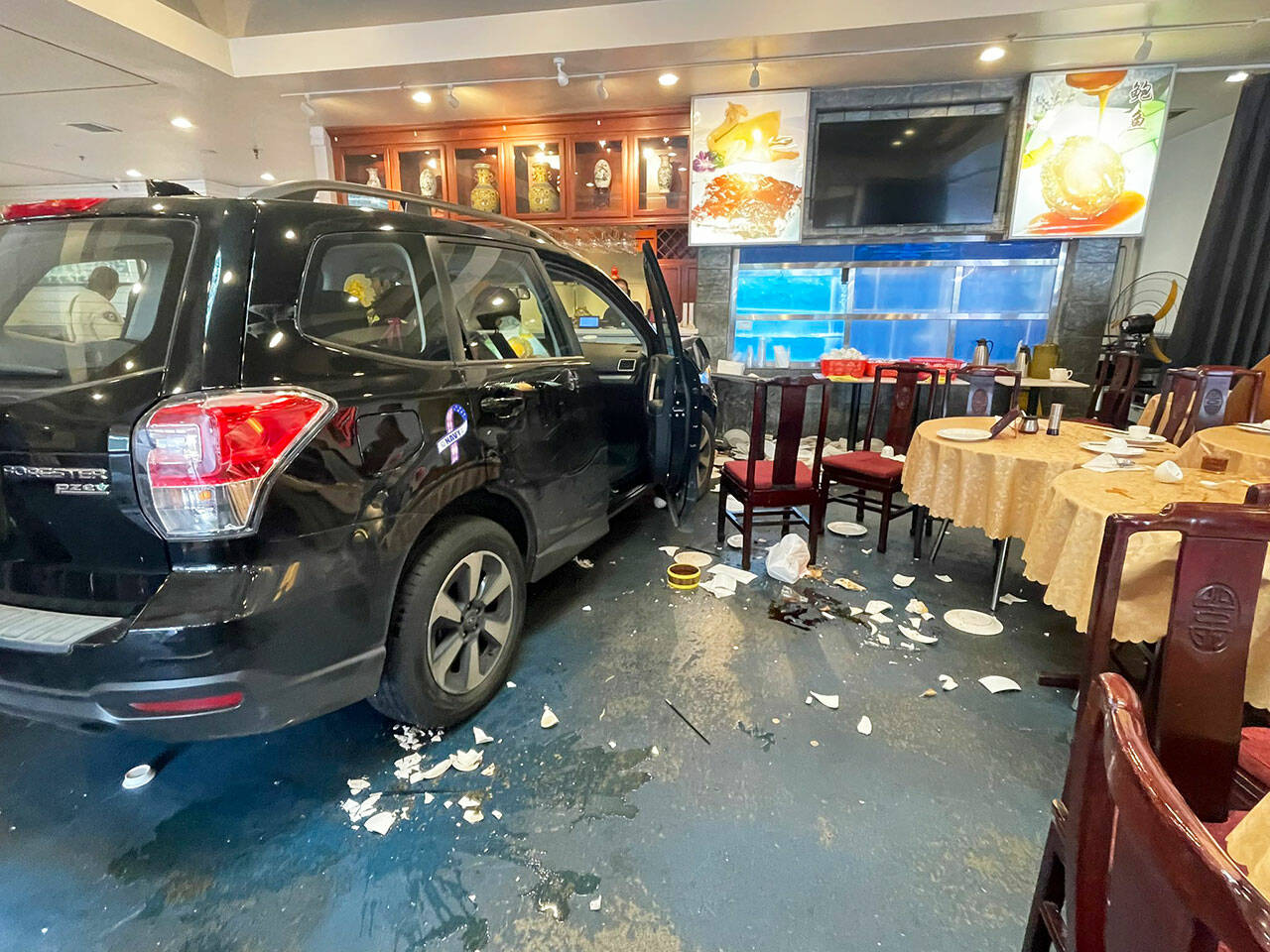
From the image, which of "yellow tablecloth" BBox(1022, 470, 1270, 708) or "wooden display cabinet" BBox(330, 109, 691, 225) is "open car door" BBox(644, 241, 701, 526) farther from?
"wooden display cabinet" BBox(330, 109, 691, 225)

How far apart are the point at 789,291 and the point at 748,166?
44.2 inches

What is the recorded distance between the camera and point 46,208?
4.52 feet

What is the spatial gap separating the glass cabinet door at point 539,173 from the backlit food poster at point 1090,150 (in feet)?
12.5

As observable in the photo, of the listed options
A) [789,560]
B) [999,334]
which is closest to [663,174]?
[999,334]

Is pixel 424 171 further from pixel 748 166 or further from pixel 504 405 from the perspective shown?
pixel 504 405

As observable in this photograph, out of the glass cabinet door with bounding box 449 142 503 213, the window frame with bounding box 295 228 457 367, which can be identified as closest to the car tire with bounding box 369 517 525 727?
the window frame with bounding box 295 228 457 367

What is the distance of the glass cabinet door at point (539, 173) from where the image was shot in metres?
5.38

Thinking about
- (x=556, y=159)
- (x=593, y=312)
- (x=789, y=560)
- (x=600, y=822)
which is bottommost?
(x=600, y=822)

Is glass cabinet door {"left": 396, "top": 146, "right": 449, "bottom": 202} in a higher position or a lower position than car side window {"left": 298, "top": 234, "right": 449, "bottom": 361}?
higher

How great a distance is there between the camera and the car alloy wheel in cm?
169

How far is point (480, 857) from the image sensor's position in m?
1.38

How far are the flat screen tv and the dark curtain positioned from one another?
158 cm

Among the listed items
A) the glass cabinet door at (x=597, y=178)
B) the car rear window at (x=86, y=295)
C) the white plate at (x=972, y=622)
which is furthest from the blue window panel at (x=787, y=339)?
the car rear window at (x=86, y=295)

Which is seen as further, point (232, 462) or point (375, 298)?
point (375, 298)
